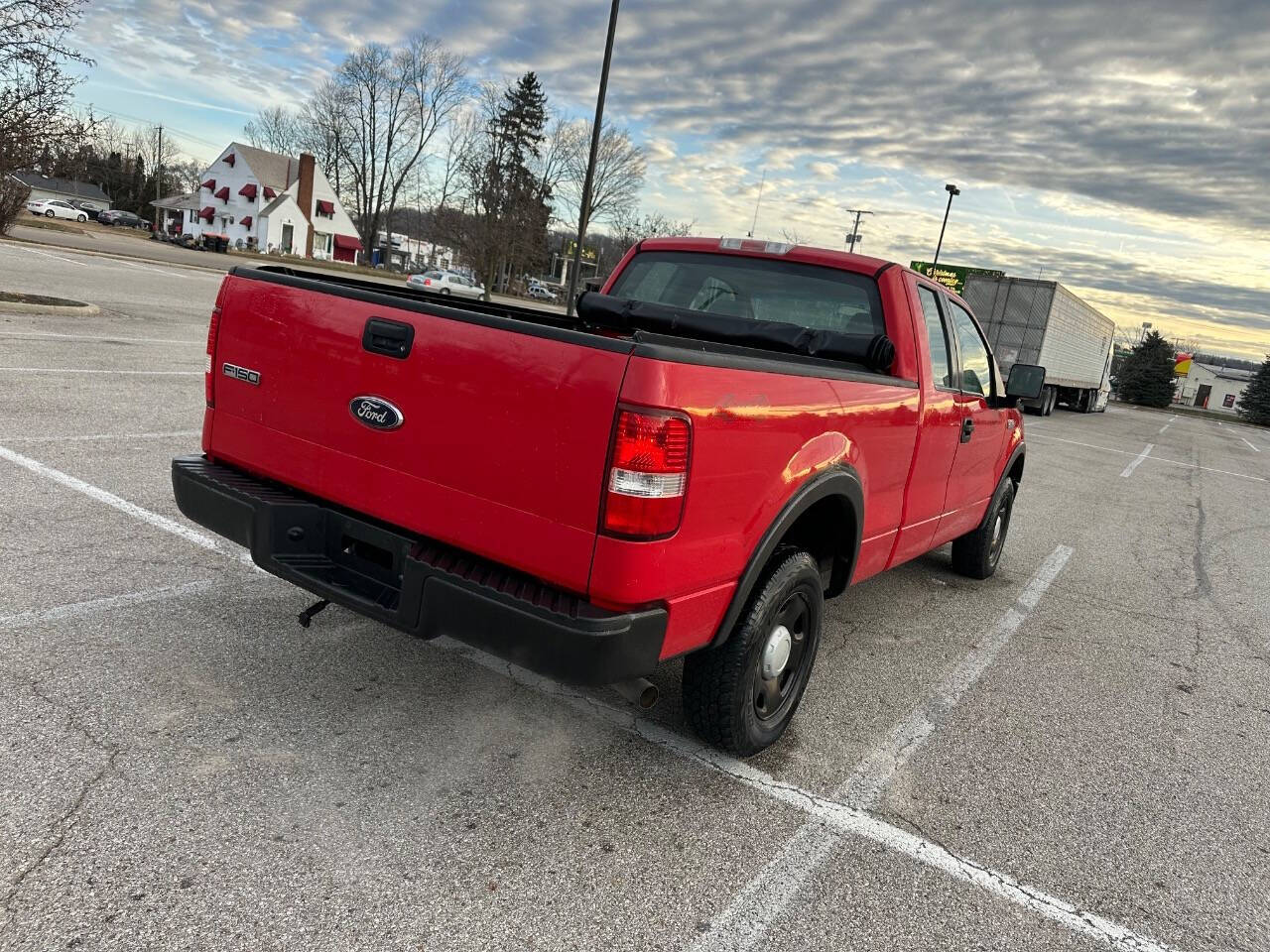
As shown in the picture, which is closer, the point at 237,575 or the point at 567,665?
the point at 567,665

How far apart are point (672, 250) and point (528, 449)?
8.17 ft

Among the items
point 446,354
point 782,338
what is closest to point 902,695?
point 782,338

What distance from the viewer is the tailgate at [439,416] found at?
241cm

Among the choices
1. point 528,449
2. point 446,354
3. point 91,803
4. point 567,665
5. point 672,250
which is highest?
point 672,250

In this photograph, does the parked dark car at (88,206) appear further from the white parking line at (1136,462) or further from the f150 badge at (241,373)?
the f150 badge at (241,373)

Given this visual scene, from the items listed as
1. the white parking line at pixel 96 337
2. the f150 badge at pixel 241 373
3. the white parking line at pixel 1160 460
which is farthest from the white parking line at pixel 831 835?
the white parking line at pixel 1160 460

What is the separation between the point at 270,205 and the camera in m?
64.7

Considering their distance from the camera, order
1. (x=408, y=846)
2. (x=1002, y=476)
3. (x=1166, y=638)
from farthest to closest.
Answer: (x=1002, y=476) < (x=1166, y=638) < (x=408, y=846)

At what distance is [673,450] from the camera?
2.36 meters

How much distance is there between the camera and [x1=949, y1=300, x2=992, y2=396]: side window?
4.80 m

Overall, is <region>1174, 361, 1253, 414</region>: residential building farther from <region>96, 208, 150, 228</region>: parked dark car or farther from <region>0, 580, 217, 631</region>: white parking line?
<region>0, 580, 217, 631</region>: white parking line

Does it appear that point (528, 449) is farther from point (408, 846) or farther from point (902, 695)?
point (902, 695)

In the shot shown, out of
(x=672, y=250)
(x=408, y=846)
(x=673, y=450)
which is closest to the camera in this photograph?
(x=673, y=450)

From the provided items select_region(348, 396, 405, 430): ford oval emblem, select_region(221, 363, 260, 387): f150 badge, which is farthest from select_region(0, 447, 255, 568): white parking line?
select_region(348, 396, 405, 430): ford oval emblem
